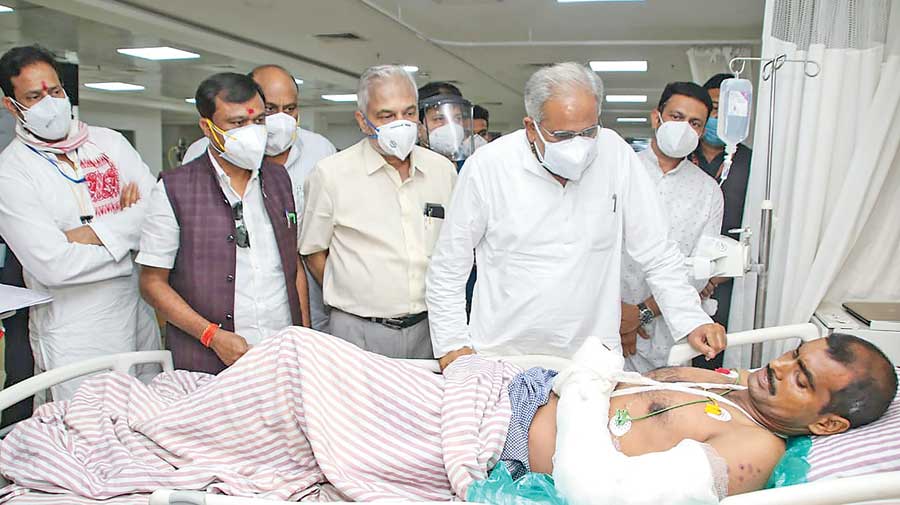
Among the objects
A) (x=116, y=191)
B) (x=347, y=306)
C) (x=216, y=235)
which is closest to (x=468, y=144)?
(x=347, y=306)

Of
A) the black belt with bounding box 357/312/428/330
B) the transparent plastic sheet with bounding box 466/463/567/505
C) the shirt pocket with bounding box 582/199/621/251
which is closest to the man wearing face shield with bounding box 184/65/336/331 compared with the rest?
the black belt with bounding box 357/312/428/330

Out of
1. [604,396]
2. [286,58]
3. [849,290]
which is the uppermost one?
[286,58]

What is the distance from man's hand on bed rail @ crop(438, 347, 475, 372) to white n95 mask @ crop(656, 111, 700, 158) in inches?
44.0

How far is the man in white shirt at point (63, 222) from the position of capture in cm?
216

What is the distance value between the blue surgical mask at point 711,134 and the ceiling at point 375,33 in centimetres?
335

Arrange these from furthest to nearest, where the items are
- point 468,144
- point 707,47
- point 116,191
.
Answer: point 707,47 → point 468,144 → point 116,191

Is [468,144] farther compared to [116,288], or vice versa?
[468,144]

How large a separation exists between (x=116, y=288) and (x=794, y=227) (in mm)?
2307

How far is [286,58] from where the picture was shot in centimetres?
854

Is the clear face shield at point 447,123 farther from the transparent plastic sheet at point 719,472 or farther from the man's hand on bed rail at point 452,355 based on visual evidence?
the transparent plastic sheet at point 719,472

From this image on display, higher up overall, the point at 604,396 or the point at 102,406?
the point at 604,396

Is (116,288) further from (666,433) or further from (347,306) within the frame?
(666,433)

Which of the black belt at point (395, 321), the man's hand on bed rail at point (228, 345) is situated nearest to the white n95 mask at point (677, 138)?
the black belt at point (395, 321)

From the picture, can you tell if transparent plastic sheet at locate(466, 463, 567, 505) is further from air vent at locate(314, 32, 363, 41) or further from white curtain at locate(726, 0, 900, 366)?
air vent at locate(314, 32, 363, 41)
